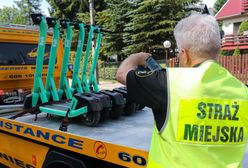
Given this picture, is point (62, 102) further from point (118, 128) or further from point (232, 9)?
point (232, 9)

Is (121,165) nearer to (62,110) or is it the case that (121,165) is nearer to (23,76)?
(62,110)

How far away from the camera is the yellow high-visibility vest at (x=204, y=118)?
1645mm

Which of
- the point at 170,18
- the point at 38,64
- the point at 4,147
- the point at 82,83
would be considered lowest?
the point at 4,147

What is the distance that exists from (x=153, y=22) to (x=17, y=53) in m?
18.6

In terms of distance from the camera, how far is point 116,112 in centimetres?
396

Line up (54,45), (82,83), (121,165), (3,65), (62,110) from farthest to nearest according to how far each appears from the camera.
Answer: (3,65) → (82,83) → (54,45) → (62,110) → (121,165)

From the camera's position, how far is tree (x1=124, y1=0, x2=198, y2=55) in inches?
943

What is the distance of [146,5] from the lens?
78.9 feet

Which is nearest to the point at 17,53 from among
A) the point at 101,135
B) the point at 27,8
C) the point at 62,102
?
the point at 62,102

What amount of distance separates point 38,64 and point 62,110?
96 centimetres

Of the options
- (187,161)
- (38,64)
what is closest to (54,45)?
(38,64)

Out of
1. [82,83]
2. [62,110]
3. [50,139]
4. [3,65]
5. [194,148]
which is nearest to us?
[194,148]

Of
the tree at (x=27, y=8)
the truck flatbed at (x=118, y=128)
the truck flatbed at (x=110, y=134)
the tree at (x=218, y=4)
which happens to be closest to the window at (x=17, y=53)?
the truck flatbed at (x=110, y=134)

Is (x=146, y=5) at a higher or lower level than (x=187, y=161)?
higher
